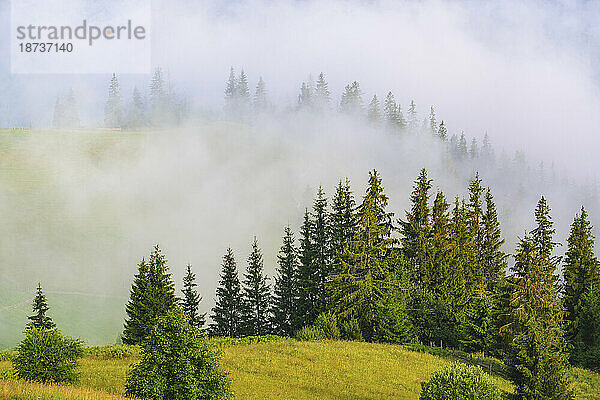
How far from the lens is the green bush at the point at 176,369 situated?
18.3 m

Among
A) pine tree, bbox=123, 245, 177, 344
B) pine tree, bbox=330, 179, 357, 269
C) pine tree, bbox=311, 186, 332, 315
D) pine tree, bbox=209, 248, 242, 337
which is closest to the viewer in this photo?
pine tree, bbox=123, 245, 177, 344

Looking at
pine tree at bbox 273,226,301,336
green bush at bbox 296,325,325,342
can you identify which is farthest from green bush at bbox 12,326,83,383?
pine tree at bbox 273,226,301,336

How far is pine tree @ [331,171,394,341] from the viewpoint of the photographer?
5003 centimetres

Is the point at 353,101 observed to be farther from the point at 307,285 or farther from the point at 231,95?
the point at 307,285

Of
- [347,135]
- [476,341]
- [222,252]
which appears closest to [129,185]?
[222,252]

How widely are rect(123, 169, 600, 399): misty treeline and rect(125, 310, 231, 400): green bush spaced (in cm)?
2455

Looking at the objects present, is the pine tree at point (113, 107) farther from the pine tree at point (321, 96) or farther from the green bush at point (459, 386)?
the green bush at point (459, 386)

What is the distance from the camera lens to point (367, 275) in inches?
1994

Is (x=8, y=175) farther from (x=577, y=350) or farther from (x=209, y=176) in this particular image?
(x=577, y=350)

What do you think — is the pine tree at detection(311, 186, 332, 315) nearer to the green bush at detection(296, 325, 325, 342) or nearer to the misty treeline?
the misty treeline

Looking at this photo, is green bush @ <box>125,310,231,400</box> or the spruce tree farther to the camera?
the spruce tree

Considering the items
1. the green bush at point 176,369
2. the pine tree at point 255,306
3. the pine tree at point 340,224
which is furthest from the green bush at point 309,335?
the green bush at point 176,369

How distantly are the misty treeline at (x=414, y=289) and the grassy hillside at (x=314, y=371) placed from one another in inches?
220

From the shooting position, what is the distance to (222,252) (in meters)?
114
